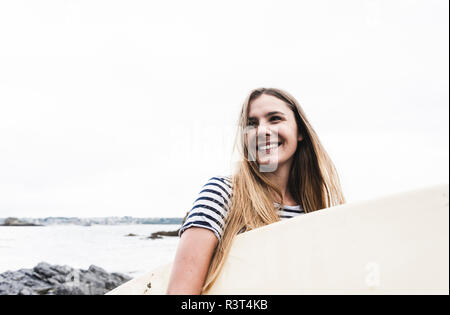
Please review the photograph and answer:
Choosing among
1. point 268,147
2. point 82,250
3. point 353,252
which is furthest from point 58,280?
point 353,252

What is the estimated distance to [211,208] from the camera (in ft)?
4.86

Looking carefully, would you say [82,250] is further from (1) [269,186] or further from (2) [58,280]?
(1) [269,186]

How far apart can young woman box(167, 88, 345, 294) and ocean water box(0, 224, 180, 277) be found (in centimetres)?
221

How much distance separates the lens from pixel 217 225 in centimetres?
146

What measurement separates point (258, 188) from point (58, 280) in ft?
23.9

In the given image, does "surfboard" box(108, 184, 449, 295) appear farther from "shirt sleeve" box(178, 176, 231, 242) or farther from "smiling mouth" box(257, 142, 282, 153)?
"smiling mouth" box(257, 142, 282, 153)

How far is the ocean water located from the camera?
5.10 m

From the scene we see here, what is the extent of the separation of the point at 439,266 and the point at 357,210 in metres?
0.33

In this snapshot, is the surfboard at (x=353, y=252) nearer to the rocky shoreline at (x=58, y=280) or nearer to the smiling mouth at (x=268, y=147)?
the smiling mouth at (x=268, y=147)

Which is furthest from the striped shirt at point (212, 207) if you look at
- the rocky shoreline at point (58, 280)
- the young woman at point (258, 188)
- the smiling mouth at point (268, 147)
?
the rocky shoreline at point (58, 280)

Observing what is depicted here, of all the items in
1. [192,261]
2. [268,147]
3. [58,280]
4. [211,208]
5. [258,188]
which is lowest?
[58,280]

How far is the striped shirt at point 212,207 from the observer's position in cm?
143
